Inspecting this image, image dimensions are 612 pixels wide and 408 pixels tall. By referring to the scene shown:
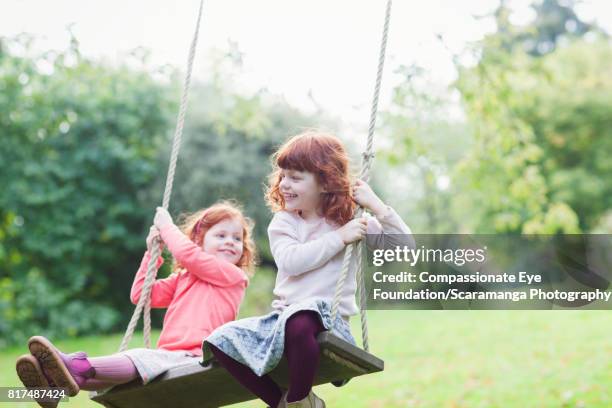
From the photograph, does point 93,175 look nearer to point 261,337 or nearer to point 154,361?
point 154,361

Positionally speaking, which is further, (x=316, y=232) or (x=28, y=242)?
(x=28, y=242)

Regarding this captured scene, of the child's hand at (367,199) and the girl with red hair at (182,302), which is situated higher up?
the child's hand at (367,199)

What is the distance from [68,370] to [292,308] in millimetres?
763

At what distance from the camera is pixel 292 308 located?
2.50 metres

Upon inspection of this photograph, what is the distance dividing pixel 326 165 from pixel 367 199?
0.22m

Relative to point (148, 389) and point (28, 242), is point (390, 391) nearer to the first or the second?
point (148, 389)

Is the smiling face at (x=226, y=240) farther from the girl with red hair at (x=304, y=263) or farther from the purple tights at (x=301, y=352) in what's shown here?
the purple tights at (x=301, y=352)

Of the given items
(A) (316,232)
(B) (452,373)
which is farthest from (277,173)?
(B) (452,373)

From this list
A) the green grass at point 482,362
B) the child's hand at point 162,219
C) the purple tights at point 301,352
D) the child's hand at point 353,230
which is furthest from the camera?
the green grass at point 482,362

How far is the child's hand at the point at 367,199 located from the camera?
2.69 m

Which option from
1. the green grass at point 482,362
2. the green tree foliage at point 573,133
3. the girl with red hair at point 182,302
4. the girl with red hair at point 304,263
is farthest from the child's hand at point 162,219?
the green tree foliage at point 573,133

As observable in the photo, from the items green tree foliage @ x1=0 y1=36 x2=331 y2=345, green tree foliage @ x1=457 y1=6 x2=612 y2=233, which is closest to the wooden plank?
green tree foliage @ x1=0 y1=36 x2=331 y2=345

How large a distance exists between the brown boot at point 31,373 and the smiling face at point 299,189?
960 millimetres

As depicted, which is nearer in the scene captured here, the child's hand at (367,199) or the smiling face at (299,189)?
the child's hand at (367,199)
